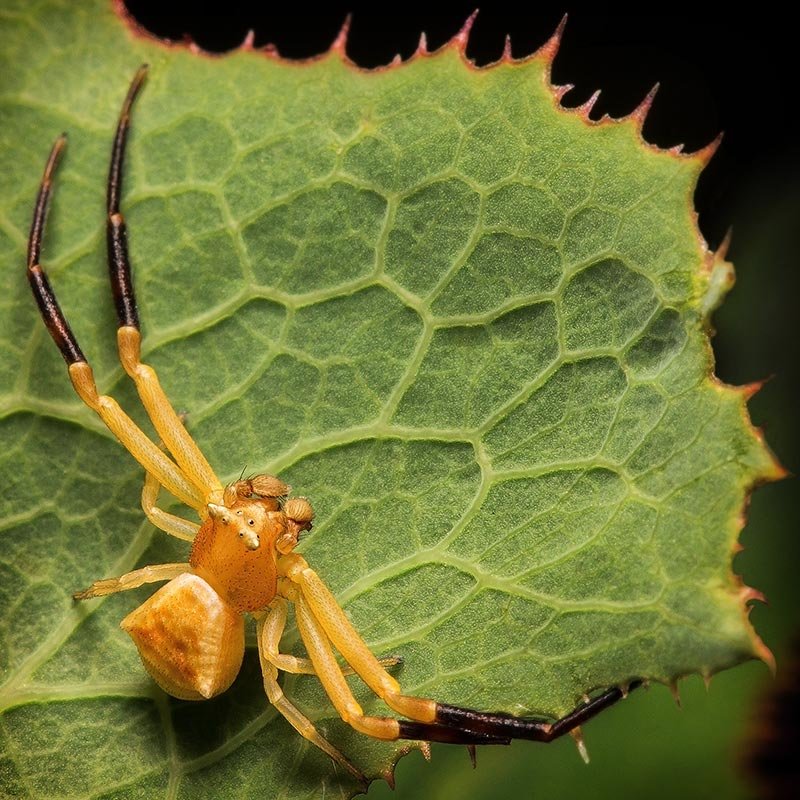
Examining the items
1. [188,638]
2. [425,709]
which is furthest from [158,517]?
[425,709]

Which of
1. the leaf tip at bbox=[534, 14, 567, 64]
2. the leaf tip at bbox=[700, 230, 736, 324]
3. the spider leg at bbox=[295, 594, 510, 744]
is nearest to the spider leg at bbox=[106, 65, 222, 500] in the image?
the spider leg at bbox=[295, 594, 510, 744]

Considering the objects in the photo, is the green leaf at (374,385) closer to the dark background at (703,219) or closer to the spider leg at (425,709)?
the spider leg at (425,709)

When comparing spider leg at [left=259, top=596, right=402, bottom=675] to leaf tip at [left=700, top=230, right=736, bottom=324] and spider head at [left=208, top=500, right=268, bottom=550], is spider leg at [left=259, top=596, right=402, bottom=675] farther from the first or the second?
leaf tip at [left=700, top=230, right=736, bottom=324]

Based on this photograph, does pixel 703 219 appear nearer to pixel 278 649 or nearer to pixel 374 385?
pixel 374 385

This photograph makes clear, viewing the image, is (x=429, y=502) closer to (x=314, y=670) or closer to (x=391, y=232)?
(x=314, y=670)

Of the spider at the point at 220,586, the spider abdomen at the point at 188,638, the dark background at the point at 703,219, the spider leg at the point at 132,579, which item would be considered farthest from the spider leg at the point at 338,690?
the dark background at the point at 703,219

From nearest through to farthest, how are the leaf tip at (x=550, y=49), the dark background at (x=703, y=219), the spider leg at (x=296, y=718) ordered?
the leaf tip at (x=550, y=49) < the spider leg at (x=296, y=718) < the dark background at (x=703, y=219)
